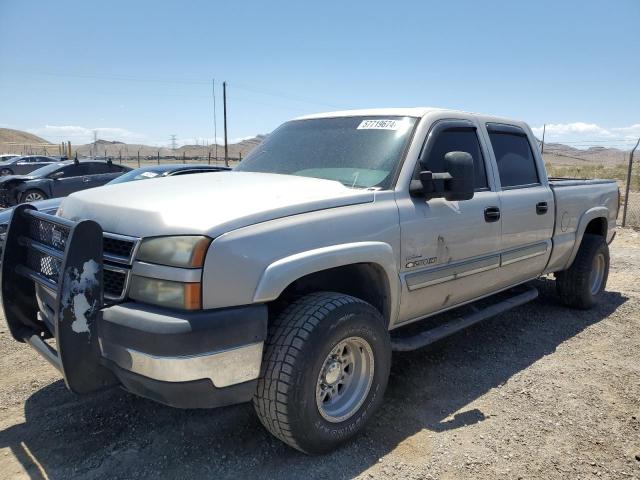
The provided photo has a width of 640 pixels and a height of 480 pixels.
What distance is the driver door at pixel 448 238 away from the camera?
10.8ft

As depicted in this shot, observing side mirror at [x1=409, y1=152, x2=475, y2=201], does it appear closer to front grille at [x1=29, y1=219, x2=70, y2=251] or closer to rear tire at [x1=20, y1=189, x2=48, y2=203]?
front grille at [x1=29, y1=219, x2=70, y2=251]

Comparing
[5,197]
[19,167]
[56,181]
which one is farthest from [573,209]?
[19,167]

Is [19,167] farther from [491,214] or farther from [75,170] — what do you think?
[491,214]

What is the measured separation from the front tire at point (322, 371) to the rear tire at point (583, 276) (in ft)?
10.9

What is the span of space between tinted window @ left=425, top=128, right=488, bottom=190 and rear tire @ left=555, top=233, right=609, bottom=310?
2.13 meters

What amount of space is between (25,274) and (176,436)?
4.20ft

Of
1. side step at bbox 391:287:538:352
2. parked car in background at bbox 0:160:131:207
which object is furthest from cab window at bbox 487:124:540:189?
parked car in background at bbox 0:160:131:207

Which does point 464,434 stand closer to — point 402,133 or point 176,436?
point 176,436

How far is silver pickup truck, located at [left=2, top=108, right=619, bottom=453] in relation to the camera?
2.35 m

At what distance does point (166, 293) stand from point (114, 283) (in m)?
0.36

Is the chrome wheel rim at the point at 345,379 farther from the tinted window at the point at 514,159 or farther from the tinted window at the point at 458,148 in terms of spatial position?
the tinted window at the point at 514,159

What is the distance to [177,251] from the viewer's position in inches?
92.4

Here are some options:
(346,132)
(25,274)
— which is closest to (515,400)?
(346,132)

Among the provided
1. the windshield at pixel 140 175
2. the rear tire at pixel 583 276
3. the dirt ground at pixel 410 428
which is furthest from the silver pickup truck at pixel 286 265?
the windshield at pixel 140 175
